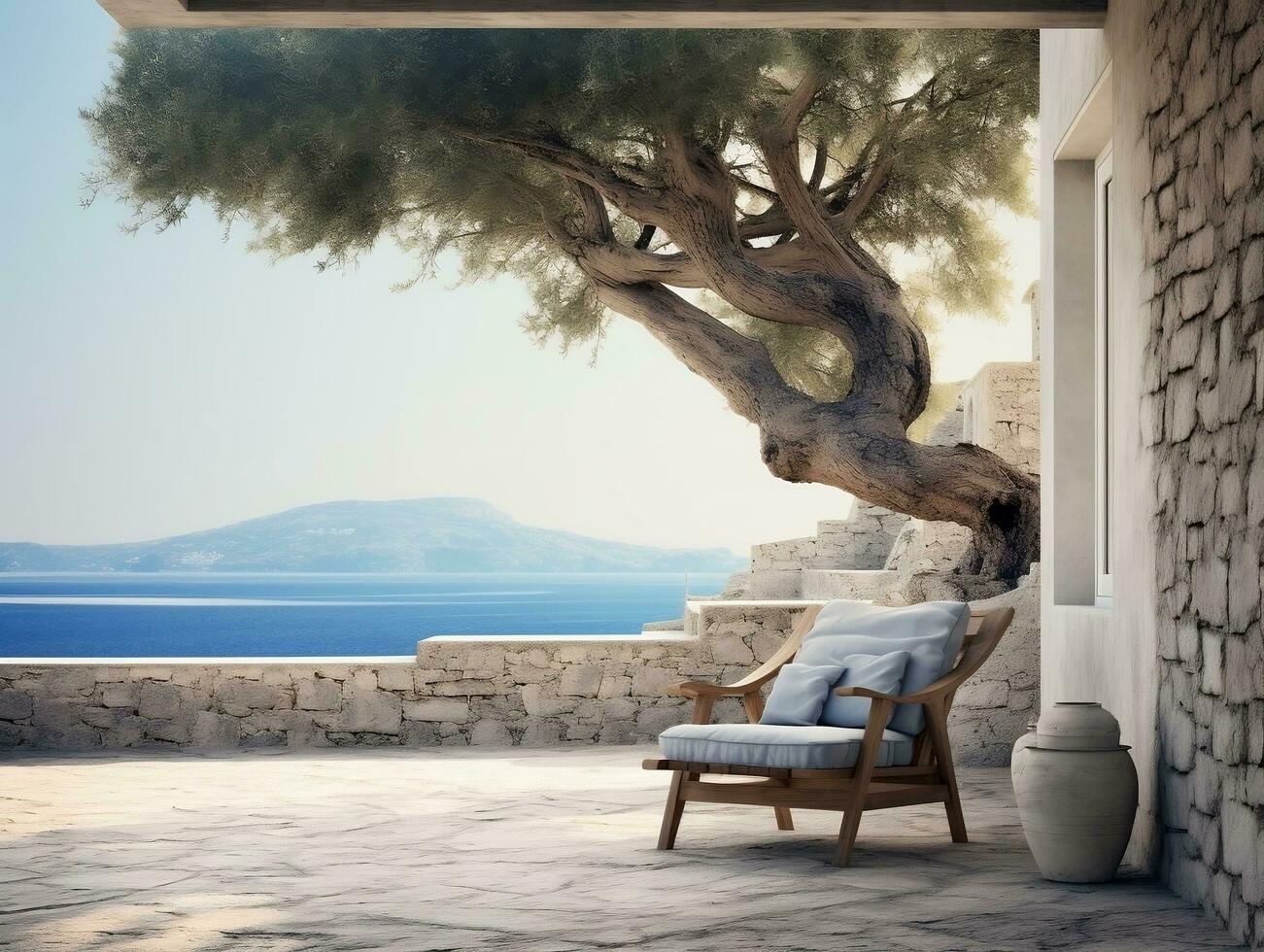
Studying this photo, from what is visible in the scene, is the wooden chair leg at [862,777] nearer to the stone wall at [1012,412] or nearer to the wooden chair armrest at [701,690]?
the wooden chair armrest at [701,690]

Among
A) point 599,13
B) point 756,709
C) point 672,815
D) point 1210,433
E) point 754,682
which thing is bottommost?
point 672,815

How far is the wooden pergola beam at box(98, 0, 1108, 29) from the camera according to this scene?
438cm

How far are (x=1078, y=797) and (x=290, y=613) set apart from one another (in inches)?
2698

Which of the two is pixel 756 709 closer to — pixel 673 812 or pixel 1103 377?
pixel 673 812

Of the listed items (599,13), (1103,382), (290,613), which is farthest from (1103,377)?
A: (290,613)

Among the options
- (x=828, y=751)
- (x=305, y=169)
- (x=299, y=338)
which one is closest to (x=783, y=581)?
(x=305, y=169)

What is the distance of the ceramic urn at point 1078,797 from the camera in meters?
3.73

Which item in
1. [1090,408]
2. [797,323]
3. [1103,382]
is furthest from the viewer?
[797,323]

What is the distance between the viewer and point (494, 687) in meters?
7.50

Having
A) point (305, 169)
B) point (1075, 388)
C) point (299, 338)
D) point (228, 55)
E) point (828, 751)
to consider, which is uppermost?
point (299, 338)

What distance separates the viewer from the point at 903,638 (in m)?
4.75

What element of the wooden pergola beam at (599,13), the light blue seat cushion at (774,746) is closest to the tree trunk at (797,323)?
the wooden pergola beam at (599,13)

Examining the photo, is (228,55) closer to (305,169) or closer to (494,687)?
(305,169)

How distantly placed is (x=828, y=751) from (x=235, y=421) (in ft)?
191
